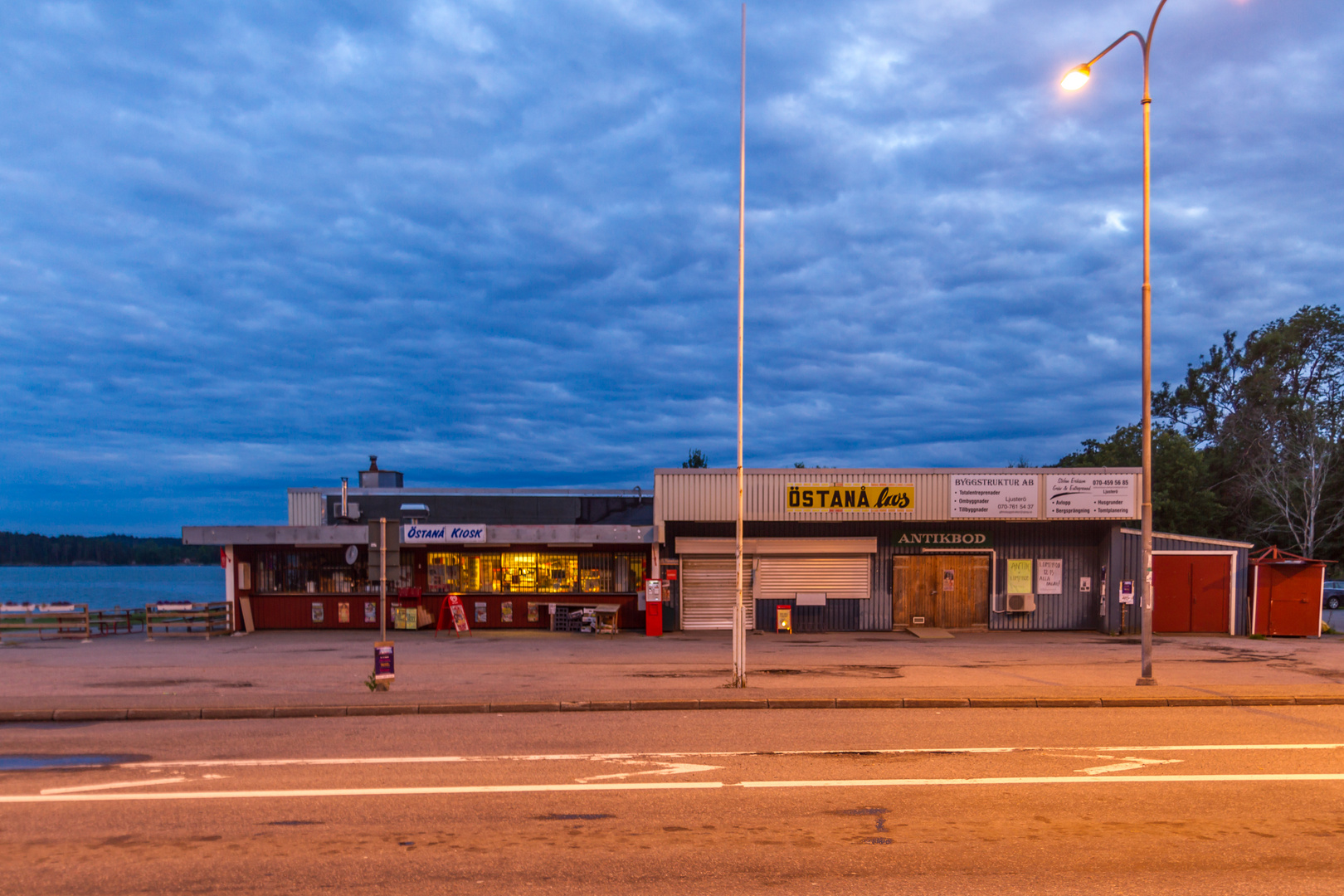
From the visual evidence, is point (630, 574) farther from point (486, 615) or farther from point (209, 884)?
point (209, 884)

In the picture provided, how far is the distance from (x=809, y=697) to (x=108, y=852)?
9.34m

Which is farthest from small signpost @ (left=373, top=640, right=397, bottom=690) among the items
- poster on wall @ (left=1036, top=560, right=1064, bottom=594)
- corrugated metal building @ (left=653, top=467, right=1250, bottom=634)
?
poster on wall @ (left=1036, top=560, right=1064, bottom=594)

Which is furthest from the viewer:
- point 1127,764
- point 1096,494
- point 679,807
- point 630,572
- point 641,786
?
point 630,572

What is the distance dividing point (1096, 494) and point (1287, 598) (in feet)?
19.6

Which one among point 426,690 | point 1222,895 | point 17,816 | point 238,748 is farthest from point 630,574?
point 1222,895

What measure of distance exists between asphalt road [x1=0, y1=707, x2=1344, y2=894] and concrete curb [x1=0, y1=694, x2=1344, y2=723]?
0.50m

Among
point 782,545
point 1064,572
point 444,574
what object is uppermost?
point 782,545

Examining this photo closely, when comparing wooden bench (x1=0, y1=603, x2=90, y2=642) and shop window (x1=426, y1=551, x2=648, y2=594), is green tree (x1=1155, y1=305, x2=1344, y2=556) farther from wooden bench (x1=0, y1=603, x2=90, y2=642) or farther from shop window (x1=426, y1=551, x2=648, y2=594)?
wooden bench (x1=0, y1=603, x2=90, y2=642)

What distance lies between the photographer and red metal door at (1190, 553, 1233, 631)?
2394 centimetres

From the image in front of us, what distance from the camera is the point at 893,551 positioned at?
25656mm

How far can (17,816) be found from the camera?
7.48 metres

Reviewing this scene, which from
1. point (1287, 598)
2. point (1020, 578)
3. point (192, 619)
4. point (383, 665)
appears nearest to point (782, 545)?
point (1020, 578)

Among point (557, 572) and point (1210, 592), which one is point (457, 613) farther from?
point (1210, 592)

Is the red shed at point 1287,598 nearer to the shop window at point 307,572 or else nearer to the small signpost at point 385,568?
the small signpost at point 385,568
